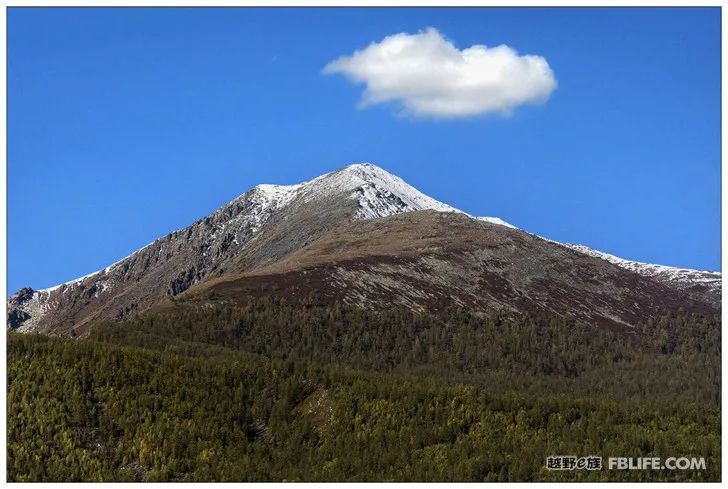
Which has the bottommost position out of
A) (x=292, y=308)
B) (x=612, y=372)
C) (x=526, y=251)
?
(x=612, y=372)

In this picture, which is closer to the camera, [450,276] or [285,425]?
[285,425]

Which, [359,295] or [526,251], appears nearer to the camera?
[359,295]

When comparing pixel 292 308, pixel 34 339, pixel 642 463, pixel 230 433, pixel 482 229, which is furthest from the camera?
pixel 482 229

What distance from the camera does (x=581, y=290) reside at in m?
158

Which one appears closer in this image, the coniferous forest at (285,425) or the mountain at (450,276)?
the coniferous forest at (285,425)

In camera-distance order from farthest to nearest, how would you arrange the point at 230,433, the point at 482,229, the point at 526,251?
the point at 482,229
the point at 526,251
the point at 230,433

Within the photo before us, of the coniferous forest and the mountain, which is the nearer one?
the coniferous forest

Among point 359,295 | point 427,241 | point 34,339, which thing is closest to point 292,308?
point 359,295

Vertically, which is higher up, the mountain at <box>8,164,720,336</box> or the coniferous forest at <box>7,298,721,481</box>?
the mountain at <box>8,164,720,336</box>

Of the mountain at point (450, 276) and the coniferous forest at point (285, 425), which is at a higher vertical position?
the mountain at point (450, 276)

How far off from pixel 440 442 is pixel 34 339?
21.3 m

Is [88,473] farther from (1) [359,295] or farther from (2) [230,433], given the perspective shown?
(1) [359,295]

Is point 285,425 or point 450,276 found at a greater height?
point 450,276

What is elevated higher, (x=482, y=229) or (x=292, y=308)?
(x=482, y=229)
